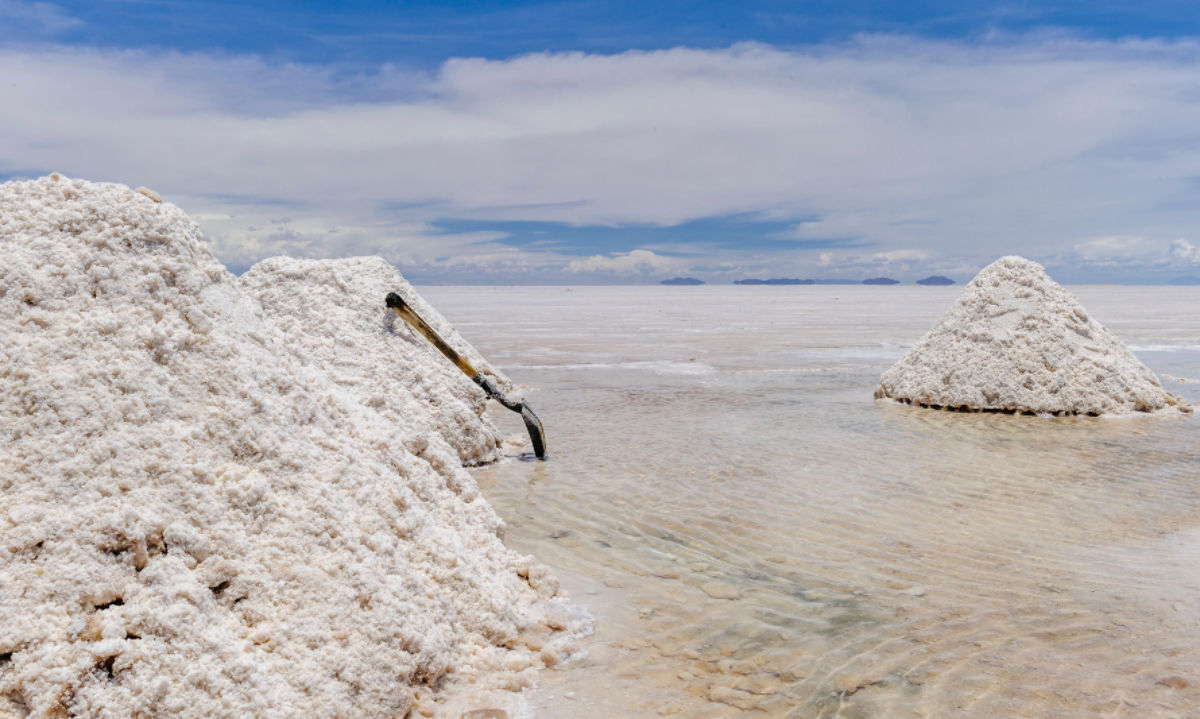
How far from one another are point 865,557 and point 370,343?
179 inches

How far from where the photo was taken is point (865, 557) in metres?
4.89

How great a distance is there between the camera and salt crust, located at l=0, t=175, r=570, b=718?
265 centimetres

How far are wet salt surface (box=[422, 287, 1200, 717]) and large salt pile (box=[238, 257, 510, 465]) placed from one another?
0.55 meters

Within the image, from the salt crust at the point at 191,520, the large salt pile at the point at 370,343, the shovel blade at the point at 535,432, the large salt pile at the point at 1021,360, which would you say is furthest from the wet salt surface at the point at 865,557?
the salt crust at the point at 191,520

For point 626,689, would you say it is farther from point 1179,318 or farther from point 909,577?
point 1179,318

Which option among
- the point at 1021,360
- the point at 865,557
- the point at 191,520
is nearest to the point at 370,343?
the point at 191,520

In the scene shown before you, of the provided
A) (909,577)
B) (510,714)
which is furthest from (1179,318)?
(510,714)

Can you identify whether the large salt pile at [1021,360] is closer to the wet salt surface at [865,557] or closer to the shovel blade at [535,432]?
the wet salt surface at [865,557]

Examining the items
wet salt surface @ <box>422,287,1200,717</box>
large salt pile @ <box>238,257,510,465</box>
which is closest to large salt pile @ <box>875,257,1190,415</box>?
wet salt surface @ <box>422,287,1200,717</box>

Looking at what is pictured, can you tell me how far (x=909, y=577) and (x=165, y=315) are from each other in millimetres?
4046

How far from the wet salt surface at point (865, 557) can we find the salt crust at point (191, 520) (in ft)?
2.27

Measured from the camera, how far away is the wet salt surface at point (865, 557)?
3340 millimetres

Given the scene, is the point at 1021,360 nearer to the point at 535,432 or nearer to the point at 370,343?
the point at 535,432

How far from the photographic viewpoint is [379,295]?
7734 millimetres
